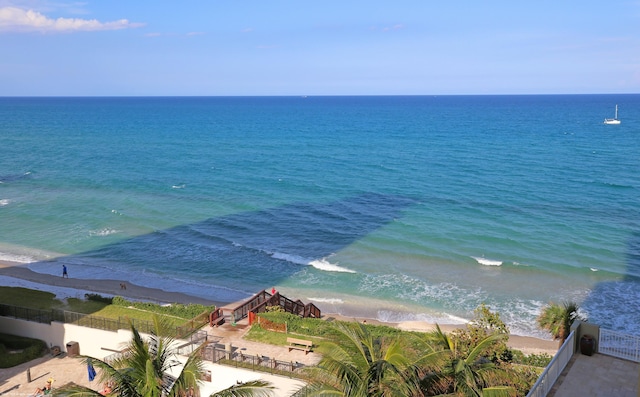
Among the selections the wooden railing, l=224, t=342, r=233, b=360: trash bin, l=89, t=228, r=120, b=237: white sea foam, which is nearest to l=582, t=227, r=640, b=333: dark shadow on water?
the wooden railing

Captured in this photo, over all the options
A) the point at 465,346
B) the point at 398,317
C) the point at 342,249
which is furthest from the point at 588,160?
the point at 465,346

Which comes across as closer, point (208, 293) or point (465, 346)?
point (465, 346)

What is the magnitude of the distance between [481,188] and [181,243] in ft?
102

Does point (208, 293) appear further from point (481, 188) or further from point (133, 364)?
point (481, 188)

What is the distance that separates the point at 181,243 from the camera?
44625 mm

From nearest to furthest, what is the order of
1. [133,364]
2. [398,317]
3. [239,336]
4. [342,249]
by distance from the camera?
1. [133,364]
2. [239,336]
3. [398,317]
4. [342,249]

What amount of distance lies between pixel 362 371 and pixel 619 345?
26.1 feet

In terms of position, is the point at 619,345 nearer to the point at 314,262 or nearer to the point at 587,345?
the point at 587,345

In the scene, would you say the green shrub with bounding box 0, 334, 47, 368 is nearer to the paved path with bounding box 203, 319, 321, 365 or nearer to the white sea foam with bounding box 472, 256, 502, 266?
the paved path with bounding box 203, 319, 321, 365

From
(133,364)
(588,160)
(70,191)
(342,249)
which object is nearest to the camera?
(133,364)

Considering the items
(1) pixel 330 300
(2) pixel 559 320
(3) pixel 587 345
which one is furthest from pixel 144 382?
(1) pixel 330 300

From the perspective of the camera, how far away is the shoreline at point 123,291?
2977 centimetres

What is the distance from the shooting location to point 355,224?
4825 cm

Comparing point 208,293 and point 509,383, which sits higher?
point 509,383
